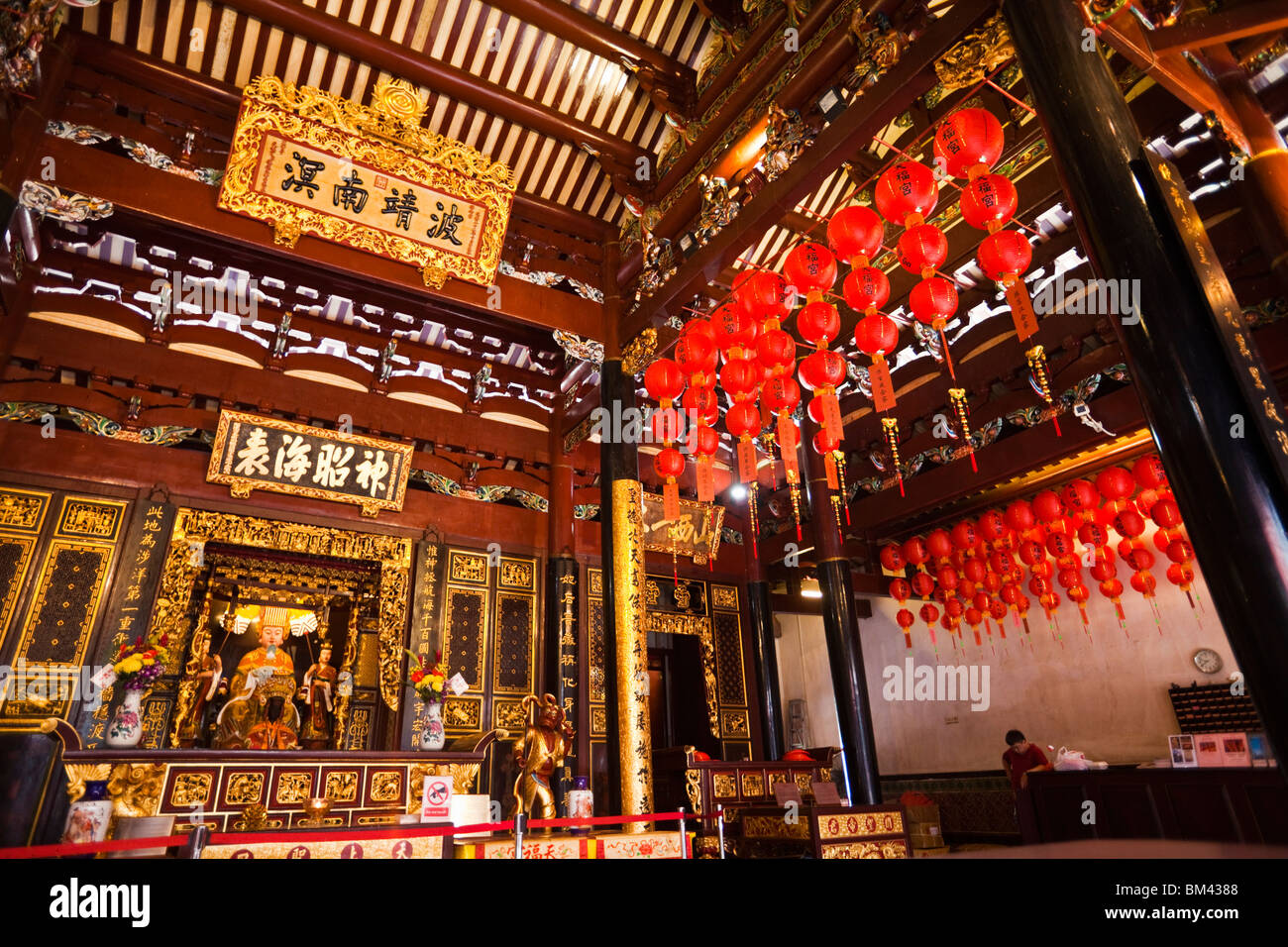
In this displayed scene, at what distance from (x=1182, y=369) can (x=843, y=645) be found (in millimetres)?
4755

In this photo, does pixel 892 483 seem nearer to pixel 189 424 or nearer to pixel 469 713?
pixel 469 713

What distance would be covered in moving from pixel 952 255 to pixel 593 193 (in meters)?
3.23

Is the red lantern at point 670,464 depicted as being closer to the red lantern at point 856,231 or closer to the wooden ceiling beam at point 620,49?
the red lantern at point 856,231

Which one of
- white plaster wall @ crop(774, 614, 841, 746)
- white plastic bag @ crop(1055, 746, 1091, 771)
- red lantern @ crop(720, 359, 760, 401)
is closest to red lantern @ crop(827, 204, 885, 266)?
red lantern @ crop(720, 359, 760, 401)

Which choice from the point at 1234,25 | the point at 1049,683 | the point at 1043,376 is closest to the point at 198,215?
the point at 1234,25

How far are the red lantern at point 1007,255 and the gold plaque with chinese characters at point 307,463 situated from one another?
215 inches

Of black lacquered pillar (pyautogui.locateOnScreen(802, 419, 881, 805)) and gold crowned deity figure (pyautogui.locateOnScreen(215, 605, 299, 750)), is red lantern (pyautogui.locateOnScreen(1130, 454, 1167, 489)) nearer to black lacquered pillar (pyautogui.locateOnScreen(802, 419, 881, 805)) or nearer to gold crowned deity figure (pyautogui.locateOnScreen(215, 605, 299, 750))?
black lacquered pillar (pyautogui.locateOnScreen(802, 419, 881, 805))

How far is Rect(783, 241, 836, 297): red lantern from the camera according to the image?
4.38 metres

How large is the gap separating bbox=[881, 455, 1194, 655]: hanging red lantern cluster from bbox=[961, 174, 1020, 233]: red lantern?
4.43 metres

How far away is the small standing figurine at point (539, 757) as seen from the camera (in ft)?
15.9

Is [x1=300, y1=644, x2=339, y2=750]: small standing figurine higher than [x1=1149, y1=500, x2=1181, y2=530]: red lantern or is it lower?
lower

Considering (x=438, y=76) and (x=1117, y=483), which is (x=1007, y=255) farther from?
(x=1117, y=483)

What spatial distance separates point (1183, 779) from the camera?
590cm

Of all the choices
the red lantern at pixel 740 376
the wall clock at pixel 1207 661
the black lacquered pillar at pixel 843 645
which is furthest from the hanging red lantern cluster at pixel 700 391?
the wall clock at pixel 1207 661
